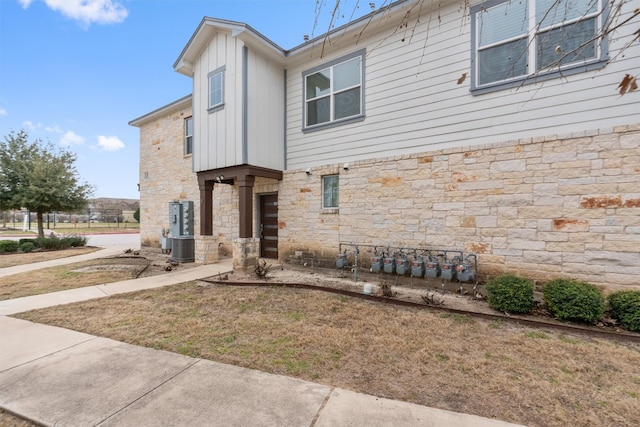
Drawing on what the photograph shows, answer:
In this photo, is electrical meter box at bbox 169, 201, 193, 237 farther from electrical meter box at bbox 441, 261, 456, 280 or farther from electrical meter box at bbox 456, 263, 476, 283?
electrical meter box at bbox 456, 263, 476, 283

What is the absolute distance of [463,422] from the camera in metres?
2.05

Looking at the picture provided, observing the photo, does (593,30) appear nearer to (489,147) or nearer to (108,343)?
(489,147)

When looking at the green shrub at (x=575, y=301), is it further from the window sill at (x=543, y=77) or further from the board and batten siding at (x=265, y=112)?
the board and batten siding at (x=265, y=112)

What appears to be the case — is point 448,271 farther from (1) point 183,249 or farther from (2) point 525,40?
(1) point 183,249

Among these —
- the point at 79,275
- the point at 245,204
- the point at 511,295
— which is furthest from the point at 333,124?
the point at 79,275

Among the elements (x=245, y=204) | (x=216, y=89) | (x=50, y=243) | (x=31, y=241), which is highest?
(x=216, y=89)

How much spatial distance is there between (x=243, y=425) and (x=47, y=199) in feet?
54.1

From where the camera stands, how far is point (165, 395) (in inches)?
92.0

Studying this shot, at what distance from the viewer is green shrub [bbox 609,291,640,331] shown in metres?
3.76

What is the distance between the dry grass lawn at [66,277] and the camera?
19.3 ft

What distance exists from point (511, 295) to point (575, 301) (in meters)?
0.77

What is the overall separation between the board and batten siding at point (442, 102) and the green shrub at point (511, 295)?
2.74 metres

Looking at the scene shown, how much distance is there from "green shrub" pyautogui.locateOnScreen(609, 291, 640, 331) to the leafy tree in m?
19.1

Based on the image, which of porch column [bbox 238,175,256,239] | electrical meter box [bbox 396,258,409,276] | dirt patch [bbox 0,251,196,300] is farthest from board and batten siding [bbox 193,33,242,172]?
electrical meter box [bbox 396,258,409,276]
